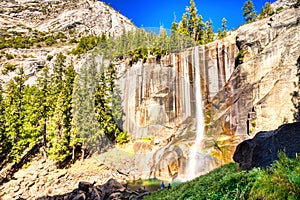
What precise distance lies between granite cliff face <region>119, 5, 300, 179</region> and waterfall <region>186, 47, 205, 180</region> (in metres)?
0.30

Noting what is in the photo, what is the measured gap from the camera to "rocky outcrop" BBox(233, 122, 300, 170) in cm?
497

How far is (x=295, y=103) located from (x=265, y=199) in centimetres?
1903

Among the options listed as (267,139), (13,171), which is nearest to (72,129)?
(13,171)

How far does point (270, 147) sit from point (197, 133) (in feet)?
64.0

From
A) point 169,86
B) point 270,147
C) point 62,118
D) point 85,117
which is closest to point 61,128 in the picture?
point 62,118

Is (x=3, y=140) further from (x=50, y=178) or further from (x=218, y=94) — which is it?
(x=218, y=94)

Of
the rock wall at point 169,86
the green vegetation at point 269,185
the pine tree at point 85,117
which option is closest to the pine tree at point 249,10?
the rock wall at point 169,86

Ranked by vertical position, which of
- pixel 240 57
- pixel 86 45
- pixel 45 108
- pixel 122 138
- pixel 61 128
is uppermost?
pixel 86 45

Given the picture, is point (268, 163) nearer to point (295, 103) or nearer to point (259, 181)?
point (259, 181)

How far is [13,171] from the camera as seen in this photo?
25469 millimetres

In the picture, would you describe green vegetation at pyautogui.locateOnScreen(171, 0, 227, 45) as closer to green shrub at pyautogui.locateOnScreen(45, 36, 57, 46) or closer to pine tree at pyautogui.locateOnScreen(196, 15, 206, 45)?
pine tree at pyautogui.locateOnScreen(196, 15, 206, 45)

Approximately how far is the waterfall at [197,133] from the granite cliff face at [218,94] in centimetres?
30

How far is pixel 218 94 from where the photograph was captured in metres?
25.8

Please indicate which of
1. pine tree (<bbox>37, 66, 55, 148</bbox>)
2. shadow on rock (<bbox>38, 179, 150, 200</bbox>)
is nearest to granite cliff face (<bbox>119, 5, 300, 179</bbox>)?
shadow on rock (<bbox>38, 179, 150, 200</bbox>)
